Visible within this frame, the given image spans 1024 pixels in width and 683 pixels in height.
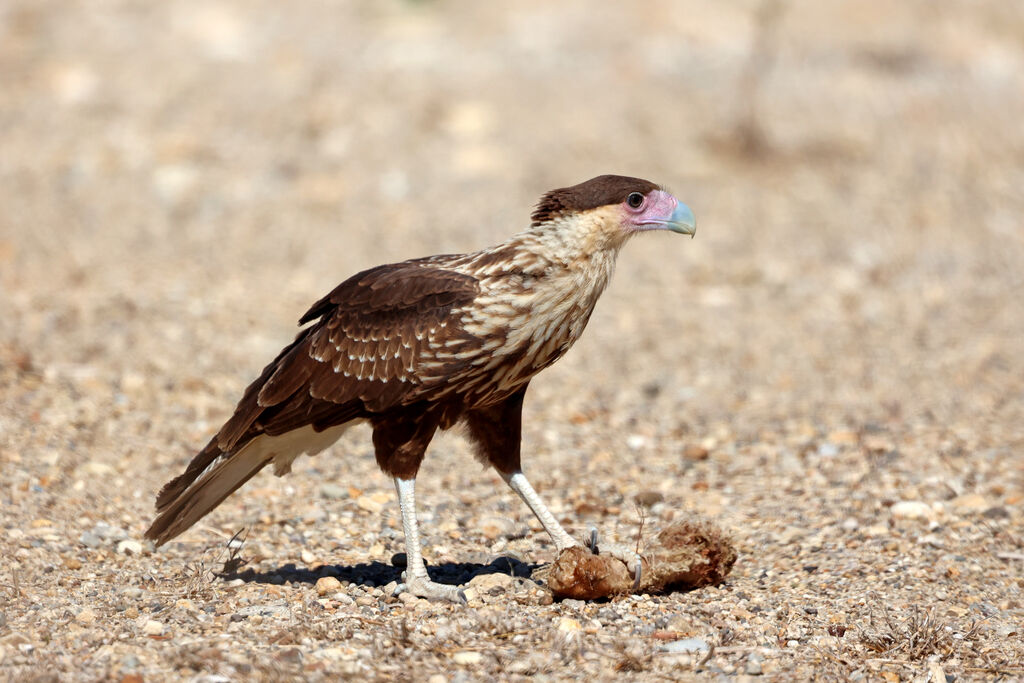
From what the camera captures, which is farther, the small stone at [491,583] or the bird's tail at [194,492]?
the bird's tail at [194,492]

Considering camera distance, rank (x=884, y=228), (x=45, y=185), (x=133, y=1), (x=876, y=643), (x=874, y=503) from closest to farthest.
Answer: (x=876, y=643) → (x=874, y=503) → (x=884, y=228) → (x=45, y=185) → (x=133, y=1)

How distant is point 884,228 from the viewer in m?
12.3

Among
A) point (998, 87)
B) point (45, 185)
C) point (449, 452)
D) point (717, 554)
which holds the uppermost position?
point (998, 87)

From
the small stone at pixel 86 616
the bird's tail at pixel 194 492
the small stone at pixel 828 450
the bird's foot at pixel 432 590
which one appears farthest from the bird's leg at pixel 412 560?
the small stone at pixel 828 450

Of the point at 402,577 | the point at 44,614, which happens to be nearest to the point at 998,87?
the point at 402,577

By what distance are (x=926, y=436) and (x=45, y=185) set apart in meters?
9.82

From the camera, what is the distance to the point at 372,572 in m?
5.91

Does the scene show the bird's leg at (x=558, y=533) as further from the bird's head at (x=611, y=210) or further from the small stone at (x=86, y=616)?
A: the small stone at (x=86, y=616)

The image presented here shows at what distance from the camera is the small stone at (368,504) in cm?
673

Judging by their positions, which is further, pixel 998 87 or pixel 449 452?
pixel 998 87

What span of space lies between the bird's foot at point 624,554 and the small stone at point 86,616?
215 cm

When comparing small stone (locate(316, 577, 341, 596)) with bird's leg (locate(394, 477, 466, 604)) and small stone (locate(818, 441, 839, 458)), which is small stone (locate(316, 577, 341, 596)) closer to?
bird's leg (locate(394, 477, 466, 604))

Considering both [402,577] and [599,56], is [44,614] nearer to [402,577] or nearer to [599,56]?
[402,577]

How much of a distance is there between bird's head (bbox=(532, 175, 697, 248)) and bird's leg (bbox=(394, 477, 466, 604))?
4.26 feet
